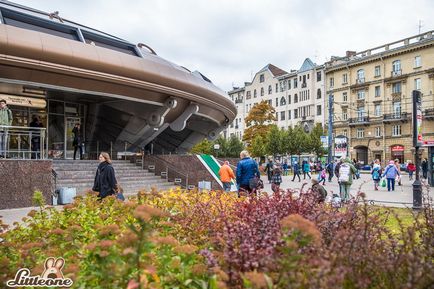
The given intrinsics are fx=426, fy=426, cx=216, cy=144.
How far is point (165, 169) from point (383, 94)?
52830 millimetres

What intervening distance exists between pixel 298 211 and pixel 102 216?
260 centimetres

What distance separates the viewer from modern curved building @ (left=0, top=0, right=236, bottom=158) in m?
16.9

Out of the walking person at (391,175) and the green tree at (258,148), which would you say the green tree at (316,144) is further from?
the walking person at (391,175)

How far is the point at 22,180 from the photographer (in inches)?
551

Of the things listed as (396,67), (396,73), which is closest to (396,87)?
(396,73)

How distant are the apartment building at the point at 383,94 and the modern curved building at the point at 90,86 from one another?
39.3 meters

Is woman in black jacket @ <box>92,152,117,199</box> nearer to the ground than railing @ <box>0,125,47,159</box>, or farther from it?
nearer to the ground

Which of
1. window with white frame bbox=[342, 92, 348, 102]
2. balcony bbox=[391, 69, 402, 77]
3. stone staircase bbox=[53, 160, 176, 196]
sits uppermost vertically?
balcony bbox=[391, 69, 402, 77]

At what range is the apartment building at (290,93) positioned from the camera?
76438 mm

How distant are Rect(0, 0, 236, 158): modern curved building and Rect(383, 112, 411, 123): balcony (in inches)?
1539

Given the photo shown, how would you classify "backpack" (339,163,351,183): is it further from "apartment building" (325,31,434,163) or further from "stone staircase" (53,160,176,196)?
"apartment building" (325,31,434,163)

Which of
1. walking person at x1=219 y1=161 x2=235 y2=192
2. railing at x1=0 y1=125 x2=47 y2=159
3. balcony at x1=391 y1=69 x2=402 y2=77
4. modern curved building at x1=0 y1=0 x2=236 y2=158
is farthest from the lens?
balcony at x1=391 y1=69 x2=402 y2=77

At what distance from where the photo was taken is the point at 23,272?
3.65 metres

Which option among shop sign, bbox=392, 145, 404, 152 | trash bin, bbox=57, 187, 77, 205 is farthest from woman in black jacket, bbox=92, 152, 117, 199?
shop sign, bbox=392, 145, 404, 152
